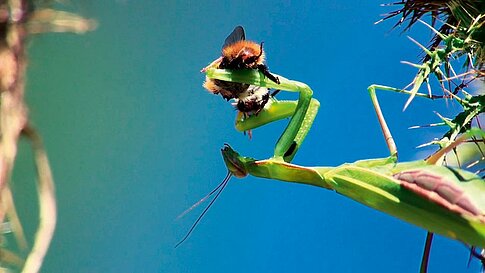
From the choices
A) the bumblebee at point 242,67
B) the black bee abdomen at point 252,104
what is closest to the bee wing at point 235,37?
the bumblebee at point 242,67

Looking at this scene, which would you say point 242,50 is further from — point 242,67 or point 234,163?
point 234,163

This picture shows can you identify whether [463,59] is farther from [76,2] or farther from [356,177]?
[76,2]

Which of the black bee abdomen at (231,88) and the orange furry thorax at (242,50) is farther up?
the orange furry thorax at (242,50)

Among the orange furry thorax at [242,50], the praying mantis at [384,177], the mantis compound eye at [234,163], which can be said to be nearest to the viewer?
the praying mantis at [384,177]

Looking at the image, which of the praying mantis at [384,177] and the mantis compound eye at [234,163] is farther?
the mantis compound eye at [234,163]

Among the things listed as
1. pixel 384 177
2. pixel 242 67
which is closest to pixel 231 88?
pixel 242 67

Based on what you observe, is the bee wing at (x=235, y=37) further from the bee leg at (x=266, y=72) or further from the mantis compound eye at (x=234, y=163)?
the mantis compound eye at (x=234, y=163)

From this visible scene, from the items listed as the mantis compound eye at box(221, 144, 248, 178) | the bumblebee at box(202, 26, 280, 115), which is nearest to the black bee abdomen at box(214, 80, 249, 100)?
the bumblebee at box(202, 26, 280, 115)
